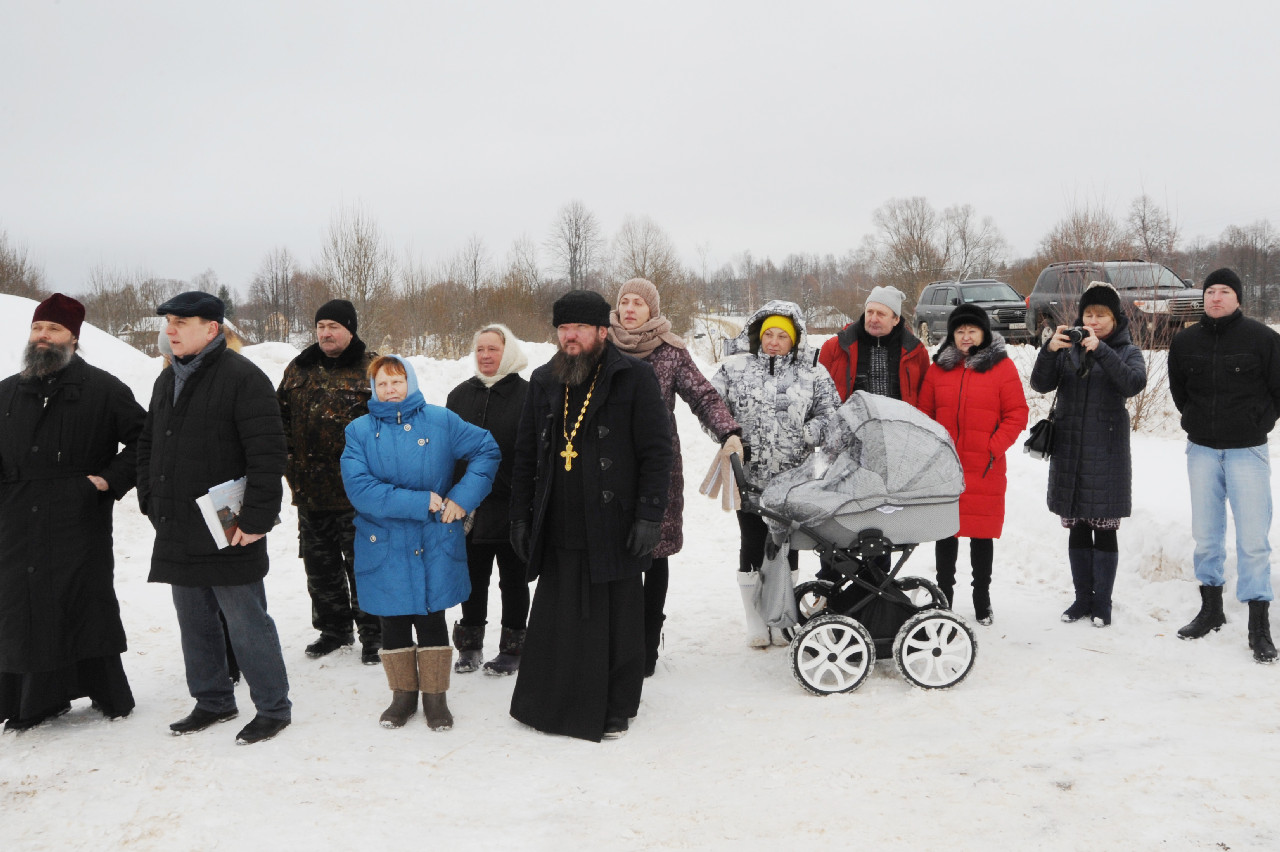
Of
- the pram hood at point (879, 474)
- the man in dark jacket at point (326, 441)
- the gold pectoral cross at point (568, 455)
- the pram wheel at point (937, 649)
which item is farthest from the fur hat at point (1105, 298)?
the man in dark jacket at point (326, 441)

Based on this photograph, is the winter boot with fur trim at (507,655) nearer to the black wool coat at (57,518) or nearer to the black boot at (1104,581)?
the black wool coat at (57,518)

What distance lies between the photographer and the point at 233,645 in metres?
4.09

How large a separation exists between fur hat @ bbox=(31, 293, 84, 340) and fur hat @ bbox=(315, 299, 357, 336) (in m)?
1.18

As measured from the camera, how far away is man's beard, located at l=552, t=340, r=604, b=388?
13.8 feet

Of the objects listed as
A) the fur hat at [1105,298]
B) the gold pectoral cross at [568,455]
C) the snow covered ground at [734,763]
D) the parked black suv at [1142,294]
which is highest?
the parked black suv at [1142,294]

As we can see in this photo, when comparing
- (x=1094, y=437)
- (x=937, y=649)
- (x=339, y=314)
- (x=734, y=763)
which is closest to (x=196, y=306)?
(x=339, y=314)

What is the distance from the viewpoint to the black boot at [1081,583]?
5582 millimetres

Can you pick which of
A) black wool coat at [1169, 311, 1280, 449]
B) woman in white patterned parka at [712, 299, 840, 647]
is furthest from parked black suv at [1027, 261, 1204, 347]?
woman in white patterned parka at [712, 299, 840, 647]

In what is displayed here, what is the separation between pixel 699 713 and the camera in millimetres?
4402

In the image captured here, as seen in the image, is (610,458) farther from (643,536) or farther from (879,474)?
(879,474)

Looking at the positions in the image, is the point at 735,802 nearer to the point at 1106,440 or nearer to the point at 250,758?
the point at 250,758

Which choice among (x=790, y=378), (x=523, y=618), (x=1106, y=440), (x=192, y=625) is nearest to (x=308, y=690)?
(x=192, y=625)

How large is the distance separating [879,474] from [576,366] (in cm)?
178

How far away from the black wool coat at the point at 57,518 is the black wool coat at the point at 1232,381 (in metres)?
6.05
